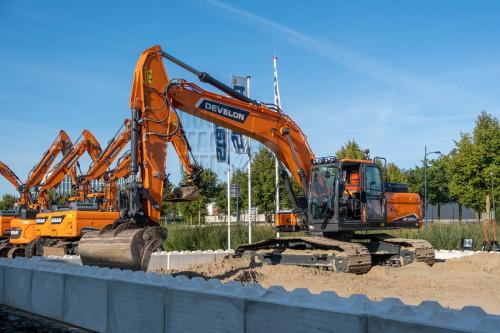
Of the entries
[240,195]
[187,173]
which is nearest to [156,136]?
[187,173]

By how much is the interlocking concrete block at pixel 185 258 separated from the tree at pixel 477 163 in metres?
25.8

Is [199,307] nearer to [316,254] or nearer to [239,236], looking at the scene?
[316,254]

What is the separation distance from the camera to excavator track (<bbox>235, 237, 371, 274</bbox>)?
39.2 ft

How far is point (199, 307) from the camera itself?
4680 millimetres

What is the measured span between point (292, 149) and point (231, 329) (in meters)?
9.44

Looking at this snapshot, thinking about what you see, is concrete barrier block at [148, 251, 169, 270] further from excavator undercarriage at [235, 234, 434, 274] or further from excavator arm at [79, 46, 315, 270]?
excavator arm at [79, 46, 315, 270]

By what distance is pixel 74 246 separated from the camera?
19.1m

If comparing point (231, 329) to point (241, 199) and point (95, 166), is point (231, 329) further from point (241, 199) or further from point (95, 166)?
point (241, 199)

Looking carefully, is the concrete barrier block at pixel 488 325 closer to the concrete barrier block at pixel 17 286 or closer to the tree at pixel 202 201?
the concrete barrier block at pixel 17 286

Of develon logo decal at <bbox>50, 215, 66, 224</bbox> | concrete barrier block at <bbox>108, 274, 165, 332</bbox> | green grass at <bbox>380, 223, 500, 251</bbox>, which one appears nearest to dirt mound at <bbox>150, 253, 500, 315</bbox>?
concrete barrier block at <bbox>108, 274, 165, 332</bbox>

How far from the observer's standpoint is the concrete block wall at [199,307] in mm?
3314

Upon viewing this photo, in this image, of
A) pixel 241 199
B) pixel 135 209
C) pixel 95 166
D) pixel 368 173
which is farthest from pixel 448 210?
pixel 135 209

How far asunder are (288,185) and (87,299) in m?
8.35

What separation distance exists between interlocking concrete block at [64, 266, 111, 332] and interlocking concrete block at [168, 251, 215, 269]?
26.4 ft
